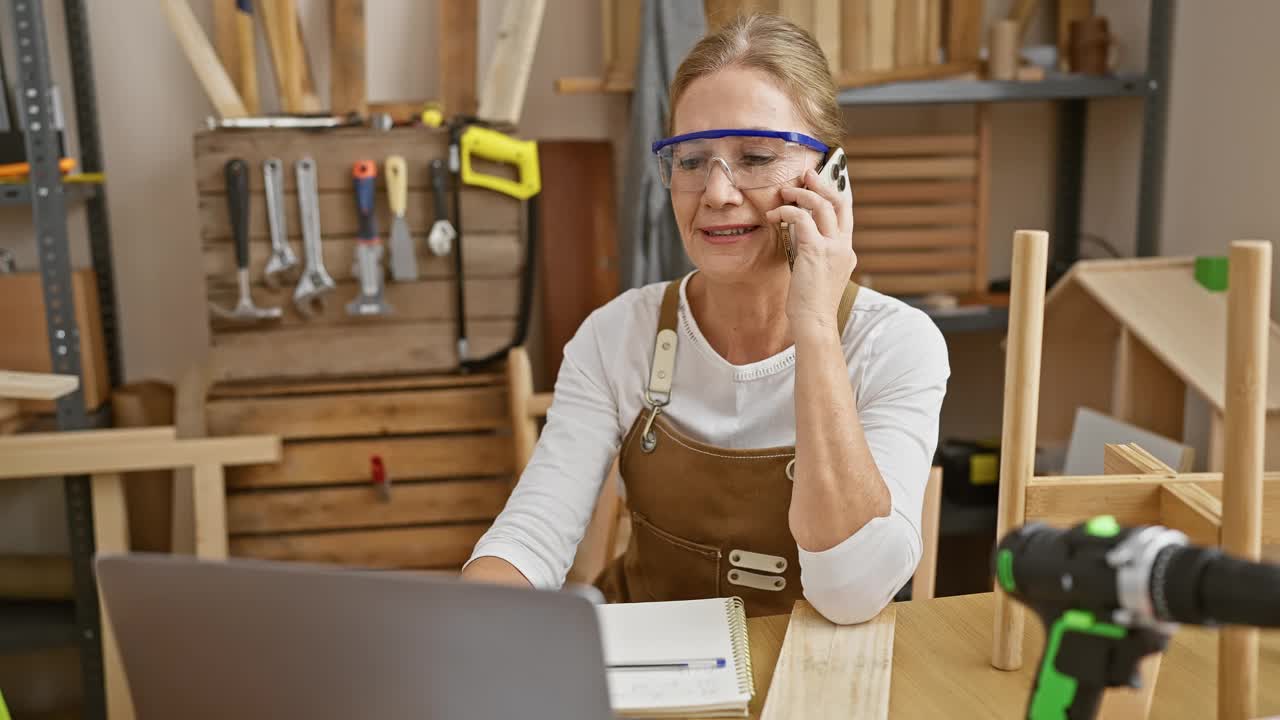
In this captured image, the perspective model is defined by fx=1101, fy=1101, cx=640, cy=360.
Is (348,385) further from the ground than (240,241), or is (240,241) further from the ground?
(240,241)

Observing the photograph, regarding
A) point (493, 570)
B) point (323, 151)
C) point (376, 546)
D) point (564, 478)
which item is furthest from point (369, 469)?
point (493, 570)

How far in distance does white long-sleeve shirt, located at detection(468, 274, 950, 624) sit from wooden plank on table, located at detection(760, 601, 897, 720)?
0.02 metres

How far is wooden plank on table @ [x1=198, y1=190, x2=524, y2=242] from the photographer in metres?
2.24

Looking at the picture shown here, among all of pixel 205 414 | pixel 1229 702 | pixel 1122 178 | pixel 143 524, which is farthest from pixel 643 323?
pixel 1122 178

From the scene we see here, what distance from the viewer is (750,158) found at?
4.30ft

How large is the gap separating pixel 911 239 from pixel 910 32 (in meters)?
0.47

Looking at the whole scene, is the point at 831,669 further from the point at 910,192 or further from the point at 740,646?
the point at 910,192

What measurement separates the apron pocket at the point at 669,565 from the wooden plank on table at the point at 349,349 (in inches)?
38.4

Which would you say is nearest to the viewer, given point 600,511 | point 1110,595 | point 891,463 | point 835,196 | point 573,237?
point 1110,595

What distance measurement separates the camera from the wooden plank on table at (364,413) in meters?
2.26

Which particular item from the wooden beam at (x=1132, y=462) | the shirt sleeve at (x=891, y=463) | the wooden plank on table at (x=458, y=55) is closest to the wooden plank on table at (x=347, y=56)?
the wooden plank on table at (x=458, y=55)

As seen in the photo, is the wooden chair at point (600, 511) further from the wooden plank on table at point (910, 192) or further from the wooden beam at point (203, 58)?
the wooden plank on table at point (910, 192)

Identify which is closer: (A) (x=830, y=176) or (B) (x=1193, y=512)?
(B) (x=1193, y=512)

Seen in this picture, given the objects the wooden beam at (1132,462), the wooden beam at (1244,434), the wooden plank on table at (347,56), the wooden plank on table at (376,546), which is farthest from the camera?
the wooden plank on table at (347,56)
